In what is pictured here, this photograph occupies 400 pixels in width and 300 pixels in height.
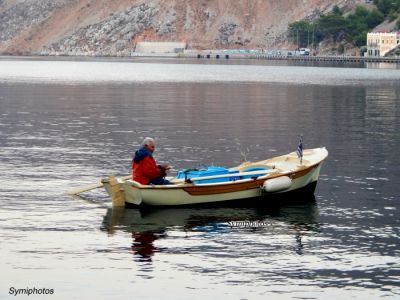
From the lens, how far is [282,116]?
8038 cm

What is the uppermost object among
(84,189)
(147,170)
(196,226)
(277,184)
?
(147,170)

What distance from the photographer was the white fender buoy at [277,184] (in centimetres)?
3884

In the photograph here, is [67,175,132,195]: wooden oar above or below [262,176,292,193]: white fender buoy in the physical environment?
below

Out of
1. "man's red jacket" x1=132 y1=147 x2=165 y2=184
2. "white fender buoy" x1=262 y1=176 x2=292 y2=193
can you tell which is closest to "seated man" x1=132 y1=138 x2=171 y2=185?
"man's red jacket" x1=132 y1=147 x2=165 y2=184

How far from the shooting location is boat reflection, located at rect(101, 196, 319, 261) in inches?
1356

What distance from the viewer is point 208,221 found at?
36219mm

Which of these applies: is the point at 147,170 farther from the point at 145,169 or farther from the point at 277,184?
the point at 277,184

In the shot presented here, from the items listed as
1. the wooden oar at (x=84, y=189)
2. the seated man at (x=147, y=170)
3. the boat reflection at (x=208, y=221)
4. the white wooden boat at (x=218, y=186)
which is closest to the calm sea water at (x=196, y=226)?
the boat reflection at (x=208, y=221)

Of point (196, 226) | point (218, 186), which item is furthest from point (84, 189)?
point (196, 226)

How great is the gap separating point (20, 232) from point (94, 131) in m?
32.6

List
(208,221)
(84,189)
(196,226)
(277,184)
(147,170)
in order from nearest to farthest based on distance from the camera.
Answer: (196,226)
(208,221)
(147,170)
(277,184)
(84,189)

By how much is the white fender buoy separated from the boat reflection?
0.69m

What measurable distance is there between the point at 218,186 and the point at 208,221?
2.27 m

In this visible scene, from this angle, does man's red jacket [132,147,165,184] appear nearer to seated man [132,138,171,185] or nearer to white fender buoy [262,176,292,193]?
seated man [132,138,171,185]
